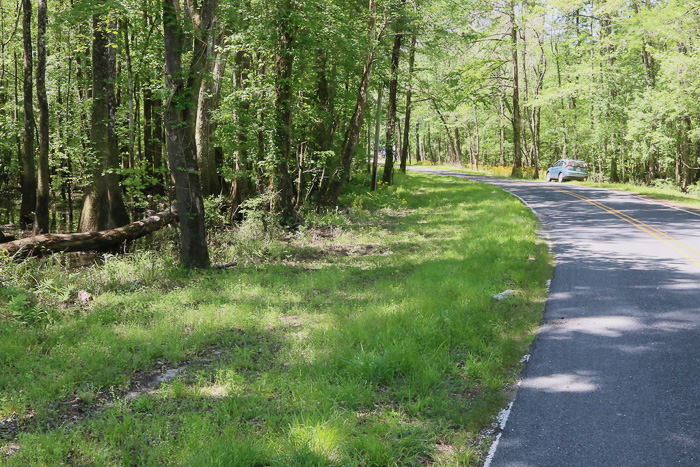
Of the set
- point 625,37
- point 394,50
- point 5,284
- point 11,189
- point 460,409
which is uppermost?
point 625,37

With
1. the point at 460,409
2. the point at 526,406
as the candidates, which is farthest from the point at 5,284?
the point at 526,406

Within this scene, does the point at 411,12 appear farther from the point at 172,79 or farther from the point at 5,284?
the point at 5,284

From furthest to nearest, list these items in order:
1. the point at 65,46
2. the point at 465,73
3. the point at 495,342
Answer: the point at 465,73
the point at 65,46
the point at 495,342

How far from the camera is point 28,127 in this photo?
1414cm

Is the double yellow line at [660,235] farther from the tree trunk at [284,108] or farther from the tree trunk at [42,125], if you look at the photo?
the tree trunk at [42,125]

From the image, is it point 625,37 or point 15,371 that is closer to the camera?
point 15,371

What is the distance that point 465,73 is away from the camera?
101 feet

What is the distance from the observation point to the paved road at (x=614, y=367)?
360cm

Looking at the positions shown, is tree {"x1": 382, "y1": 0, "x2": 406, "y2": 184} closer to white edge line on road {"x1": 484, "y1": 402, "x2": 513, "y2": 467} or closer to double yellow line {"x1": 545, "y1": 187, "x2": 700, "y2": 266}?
double yellow line {"x1": 545, "y1": 187, "x2": 700, "y2": 266}

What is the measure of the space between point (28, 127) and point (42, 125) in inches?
84.4

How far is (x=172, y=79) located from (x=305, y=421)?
7.35m

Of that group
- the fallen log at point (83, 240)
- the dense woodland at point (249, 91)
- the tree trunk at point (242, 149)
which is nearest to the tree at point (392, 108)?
the dense woodland at point (249, 91)

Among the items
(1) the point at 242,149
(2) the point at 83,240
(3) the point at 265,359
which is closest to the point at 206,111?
(1) the point at 242,149

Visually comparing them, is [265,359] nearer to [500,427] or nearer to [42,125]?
[500,427]
